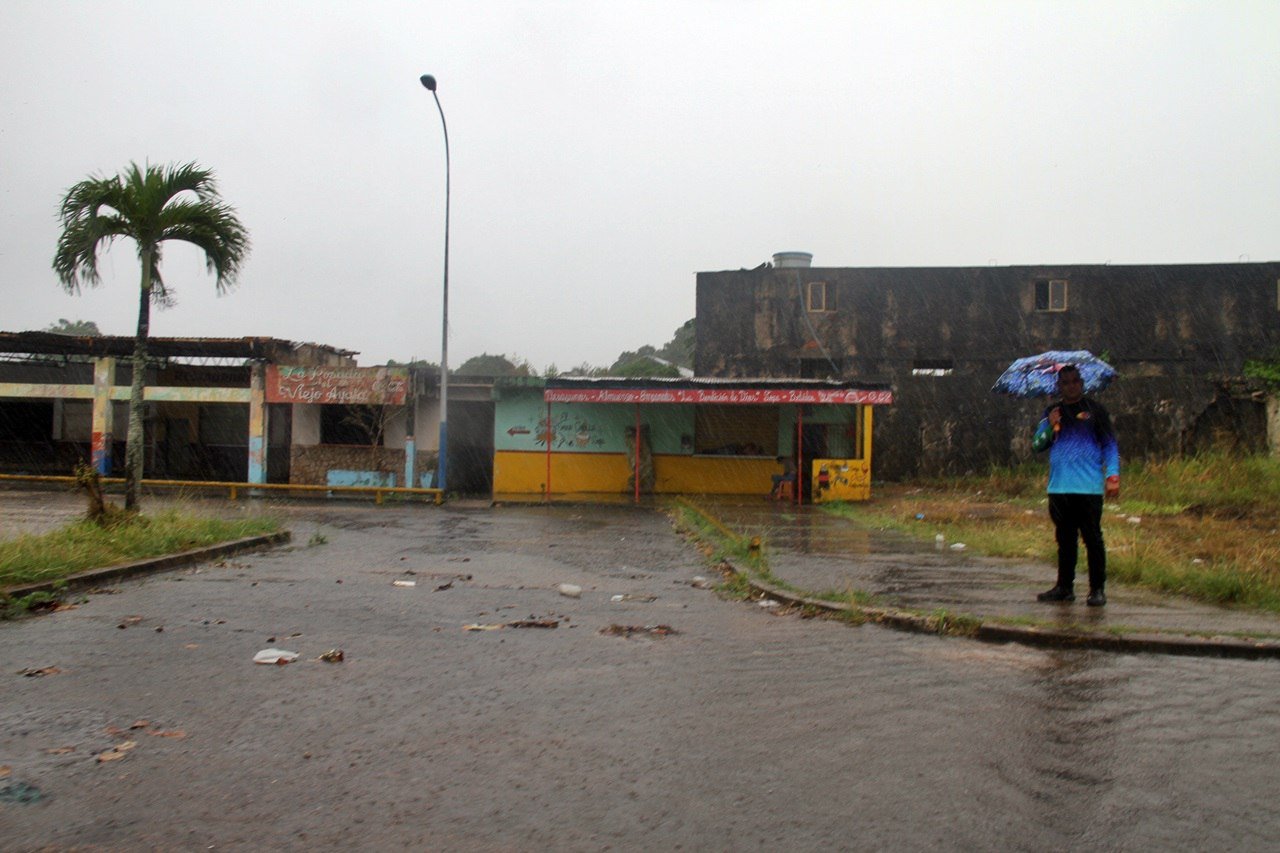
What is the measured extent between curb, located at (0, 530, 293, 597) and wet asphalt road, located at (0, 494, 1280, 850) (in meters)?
0.62

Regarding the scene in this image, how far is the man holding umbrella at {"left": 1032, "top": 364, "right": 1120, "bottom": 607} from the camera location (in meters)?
7.38

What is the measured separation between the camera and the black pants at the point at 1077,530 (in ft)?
24.2

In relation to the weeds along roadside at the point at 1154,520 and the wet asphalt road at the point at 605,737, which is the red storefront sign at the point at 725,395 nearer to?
the weeds along roadside at the point at 1154,520

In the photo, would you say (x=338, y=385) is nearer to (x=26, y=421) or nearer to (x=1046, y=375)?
(x=26, y=421)

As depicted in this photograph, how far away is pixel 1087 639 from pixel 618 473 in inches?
748

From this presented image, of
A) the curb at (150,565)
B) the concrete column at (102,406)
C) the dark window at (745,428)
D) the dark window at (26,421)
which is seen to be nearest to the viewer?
the curb at (150,565)

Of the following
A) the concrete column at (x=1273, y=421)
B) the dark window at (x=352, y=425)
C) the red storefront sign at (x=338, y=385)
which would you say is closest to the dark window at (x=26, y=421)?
the red storefront sign at (x=338, y=385)

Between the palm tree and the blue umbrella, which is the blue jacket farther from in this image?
the palm tree

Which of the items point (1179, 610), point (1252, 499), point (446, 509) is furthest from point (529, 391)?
point (1179, 610)

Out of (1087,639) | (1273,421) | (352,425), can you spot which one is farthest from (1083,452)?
(352,425)

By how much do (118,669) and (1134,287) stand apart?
3120 cm

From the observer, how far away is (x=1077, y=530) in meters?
7.66

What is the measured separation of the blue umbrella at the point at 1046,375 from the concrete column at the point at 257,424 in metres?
20.5

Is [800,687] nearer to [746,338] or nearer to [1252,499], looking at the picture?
[1252,499]
